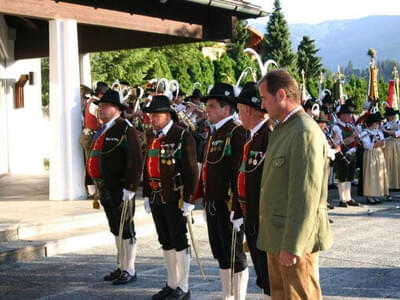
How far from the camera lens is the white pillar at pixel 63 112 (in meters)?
11.9

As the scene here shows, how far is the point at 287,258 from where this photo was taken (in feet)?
12.7

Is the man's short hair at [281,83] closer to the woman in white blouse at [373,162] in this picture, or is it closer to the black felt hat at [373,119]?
the woman in white blouse at [373,162]

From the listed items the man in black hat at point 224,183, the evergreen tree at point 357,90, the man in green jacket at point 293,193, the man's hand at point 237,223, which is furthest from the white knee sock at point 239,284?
the evergreen tree at point 357,90

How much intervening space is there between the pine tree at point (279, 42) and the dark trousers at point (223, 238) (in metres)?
57.5

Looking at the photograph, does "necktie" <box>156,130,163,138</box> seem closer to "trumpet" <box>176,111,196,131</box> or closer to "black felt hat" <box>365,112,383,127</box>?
"trumpet" <box>176,111,196,131</box>

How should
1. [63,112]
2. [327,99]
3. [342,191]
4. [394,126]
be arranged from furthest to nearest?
[327,99]
[394,126]
[342,191]
[63,112]

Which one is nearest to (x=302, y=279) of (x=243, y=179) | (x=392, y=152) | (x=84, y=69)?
(x=243, y=179)

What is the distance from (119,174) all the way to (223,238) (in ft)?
6.37

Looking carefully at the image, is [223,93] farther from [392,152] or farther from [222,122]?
[392,152]

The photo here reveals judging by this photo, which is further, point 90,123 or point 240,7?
point 240,7

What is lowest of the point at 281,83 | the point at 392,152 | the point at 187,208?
the point at 187,208

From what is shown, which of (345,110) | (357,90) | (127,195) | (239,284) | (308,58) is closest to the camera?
(239,284)

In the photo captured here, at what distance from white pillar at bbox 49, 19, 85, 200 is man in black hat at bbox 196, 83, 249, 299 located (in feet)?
20.8

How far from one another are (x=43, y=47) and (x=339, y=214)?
859 cm
